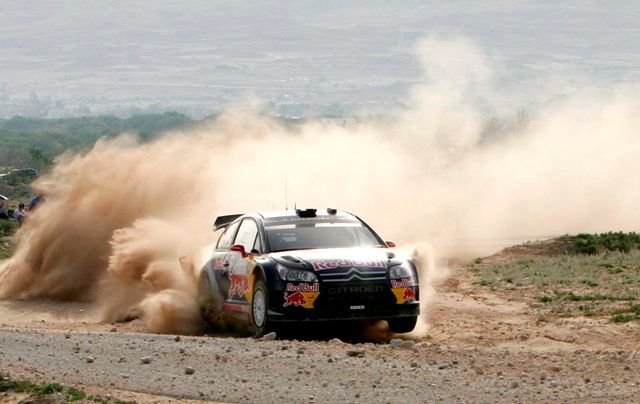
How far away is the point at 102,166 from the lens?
24.1 meters

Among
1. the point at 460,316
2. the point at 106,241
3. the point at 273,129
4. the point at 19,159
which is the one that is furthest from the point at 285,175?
the point at 19,159

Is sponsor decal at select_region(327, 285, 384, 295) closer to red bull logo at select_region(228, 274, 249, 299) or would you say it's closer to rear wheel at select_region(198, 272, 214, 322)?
red bull logo at select_region(228, 274, 249, 299)

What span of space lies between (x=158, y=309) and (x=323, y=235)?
7.98 ft

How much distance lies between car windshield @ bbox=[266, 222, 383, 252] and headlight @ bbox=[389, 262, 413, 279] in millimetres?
838

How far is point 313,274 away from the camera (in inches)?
536

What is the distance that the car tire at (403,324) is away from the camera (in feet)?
46.3

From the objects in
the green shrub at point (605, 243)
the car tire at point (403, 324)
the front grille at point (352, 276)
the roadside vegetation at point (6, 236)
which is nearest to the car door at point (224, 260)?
the front grille at point (352, 276)

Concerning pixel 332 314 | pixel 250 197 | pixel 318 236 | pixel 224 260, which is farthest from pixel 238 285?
pixel 250 197

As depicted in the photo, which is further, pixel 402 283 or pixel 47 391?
pixel 402 283

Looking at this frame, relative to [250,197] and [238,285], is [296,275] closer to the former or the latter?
[238,285]

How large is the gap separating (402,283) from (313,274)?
0.95 m

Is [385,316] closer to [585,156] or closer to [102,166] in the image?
[102,166]

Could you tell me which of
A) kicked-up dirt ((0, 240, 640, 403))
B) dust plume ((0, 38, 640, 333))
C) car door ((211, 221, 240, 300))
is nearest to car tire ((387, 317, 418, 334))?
kicked-up dirt ((0, 240, 640, 403))

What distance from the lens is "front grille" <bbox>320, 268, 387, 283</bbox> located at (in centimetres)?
1362
